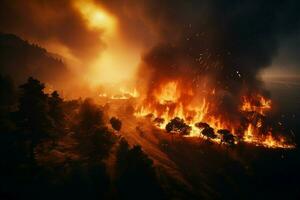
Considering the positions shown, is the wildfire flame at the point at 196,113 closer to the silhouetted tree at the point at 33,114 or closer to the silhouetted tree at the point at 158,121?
the silhouetted tree at the point at 158,121

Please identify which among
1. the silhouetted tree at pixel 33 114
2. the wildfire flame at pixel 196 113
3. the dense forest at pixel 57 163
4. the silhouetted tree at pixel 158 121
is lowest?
the dense forest at pixel 57 163

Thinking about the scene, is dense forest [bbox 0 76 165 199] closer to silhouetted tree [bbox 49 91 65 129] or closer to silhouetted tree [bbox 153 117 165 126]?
silhouetted tree [bbox 49 91 65 129]

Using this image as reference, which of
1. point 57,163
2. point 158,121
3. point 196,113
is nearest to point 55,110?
point 57,163

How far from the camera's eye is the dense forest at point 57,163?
53469 mm

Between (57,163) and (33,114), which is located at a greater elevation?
(33,114)

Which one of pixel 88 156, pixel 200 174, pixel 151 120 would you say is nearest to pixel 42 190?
pixel 88 156

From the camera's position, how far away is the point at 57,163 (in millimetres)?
→ 62094

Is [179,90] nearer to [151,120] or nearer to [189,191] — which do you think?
[151,120]

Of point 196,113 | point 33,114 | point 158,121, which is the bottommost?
point 33,114

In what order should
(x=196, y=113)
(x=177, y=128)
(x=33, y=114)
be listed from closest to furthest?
(x=33, y=114)
(x=177, y=128)
(x=196, y=113)

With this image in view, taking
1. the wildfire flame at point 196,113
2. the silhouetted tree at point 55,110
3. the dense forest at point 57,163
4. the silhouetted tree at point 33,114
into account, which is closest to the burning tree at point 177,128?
the wildfire flame at point 196,113

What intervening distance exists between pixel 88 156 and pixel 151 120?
5708 centimetres

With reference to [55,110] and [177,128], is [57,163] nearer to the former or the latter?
[55,110]

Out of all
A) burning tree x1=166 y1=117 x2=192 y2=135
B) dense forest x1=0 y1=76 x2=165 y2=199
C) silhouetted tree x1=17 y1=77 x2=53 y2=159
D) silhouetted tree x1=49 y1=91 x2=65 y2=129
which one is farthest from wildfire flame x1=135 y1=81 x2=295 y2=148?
silhouetted tree x1=17 y1=77 x2=53 y2=159
